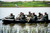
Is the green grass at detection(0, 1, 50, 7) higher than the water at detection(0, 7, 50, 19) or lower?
higher

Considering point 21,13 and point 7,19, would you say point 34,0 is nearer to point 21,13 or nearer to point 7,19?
point 21,13

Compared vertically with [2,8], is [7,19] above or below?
below

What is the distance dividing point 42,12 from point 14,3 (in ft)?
2.80

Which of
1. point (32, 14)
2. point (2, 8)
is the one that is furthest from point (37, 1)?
point (2, 8)

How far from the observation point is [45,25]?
4.77 meters

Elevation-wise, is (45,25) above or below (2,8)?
below

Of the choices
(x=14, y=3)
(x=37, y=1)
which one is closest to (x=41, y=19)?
(x=37, y=1)

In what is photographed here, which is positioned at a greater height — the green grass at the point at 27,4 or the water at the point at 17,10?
the green grass at the point at 27,4

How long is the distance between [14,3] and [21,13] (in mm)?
354

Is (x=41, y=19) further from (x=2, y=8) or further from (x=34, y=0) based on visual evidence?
(x=2, y=8)

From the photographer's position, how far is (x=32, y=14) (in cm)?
486

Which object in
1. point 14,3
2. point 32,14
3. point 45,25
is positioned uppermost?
point 14,3

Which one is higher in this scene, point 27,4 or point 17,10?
point 27,4

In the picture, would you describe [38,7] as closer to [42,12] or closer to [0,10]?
[42,12]
